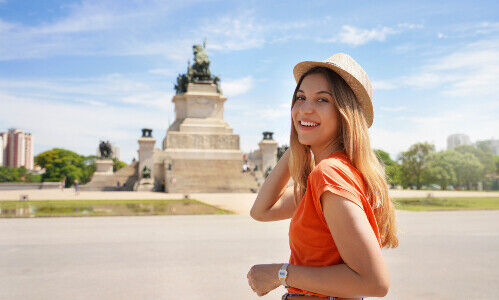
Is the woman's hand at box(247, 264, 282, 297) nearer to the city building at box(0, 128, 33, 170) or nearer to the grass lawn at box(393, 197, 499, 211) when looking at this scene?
the grass lawn at box(393, 197, 499, 211)

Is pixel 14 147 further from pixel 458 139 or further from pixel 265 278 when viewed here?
pixel 265 278

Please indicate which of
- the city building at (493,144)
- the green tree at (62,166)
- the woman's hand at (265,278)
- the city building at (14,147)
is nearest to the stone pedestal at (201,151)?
the green tree at (62,166)

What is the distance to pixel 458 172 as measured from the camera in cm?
4634

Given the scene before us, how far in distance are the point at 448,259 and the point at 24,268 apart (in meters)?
6.00

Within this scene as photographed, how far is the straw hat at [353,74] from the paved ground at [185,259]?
3425mm

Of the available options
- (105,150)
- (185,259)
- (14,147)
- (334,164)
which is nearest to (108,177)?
(105,150)

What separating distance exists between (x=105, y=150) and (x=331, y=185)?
143ft

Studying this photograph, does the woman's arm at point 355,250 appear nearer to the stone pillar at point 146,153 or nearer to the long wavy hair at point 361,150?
the long wavy hair at point 361,150

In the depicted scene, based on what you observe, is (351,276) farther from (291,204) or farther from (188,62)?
(188,62)

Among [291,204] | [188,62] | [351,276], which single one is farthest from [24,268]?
[188,62]

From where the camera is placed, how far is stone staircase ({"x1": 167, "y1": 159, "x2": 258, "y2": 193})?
29594mm

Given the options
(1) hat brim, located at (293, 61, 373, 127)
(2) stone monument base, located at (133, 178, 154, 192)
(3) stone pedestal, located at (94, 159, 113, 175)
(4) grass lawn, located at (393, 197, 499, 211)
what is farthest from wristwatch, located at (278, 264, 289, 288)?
(3) stone pedestal, located at (94, 159, 113, 175)

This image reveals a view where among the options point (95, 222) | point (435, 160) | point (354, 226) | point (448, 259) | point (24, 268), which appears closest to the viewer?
point (354, 226)

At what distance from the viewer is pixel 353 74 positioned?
1.60 m
